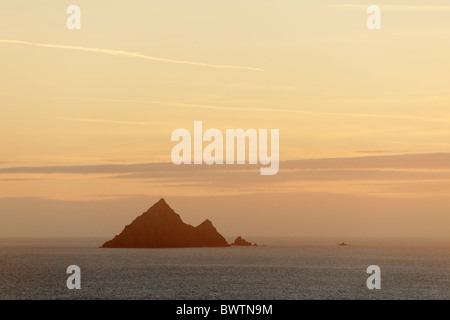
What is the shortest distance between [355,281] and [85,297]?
190 feet

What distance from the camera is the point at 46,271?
153 metres

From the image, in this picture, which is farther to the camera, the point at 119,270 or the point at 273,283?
the point at 119,270

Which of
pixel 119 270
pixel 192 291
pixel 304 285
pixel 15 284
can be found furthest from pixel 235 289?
pixel 119 270
